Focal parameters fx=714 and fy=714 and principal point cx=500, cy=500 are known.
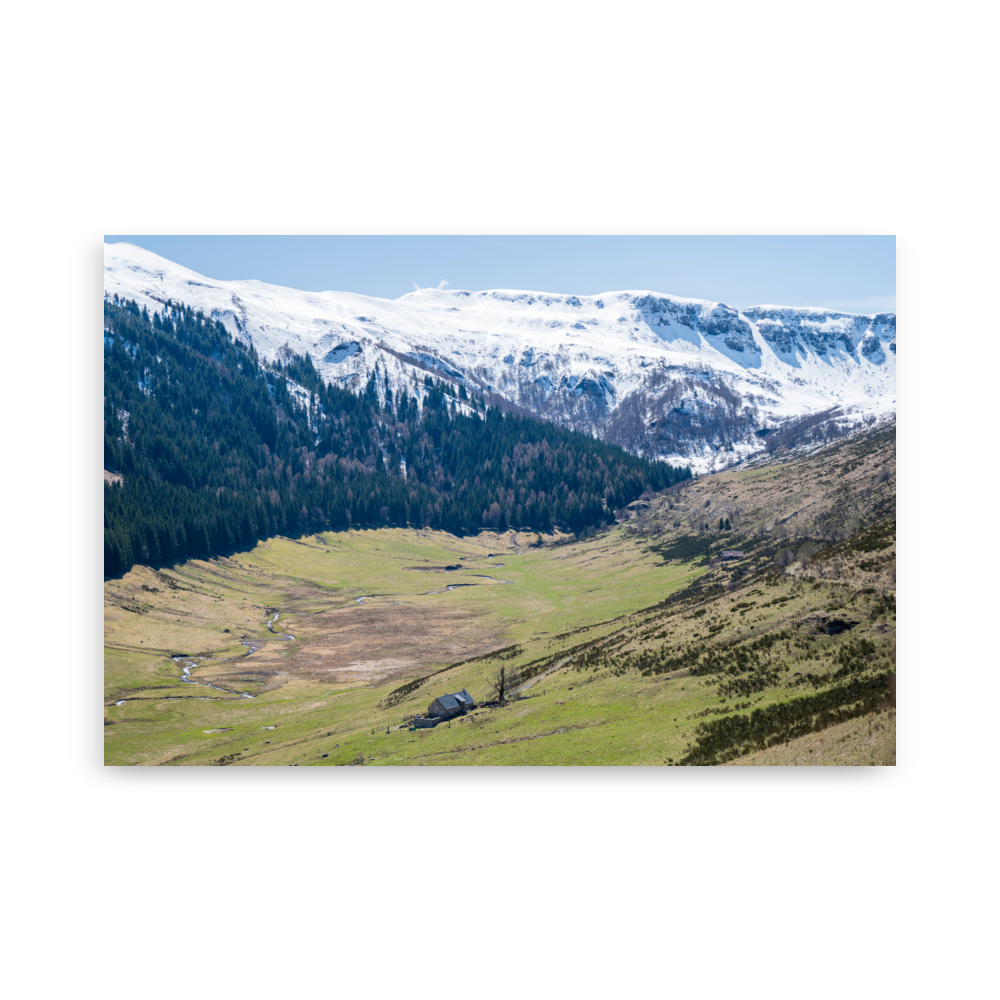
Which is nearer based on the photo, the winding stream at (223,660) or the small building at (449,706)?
the small building at (449,706)

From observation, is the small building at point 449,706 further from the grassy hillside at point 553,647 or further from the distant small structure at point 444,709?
the grassy hillside at point 553,647

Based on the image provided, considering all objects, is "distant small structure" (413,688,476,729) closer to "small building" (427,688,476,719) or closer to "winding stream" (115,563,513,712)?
"small building" (427,688,476,719)

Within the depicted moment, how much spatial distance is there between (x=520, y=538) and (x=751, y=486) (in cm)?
6263

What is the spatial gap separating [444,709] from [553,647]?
22822 mm

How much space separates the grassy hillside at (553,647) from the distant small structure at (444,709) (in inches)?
57.1

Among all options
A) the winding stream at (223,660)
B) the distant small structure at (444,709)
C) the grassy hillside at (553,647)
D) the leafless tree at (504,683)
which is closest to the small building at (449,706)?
the distant small structure at (444,709)

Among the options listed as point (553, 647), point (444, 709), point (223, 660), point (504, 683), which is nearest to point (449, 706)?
point (444, 709)

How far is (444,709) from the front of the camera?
4872 cm

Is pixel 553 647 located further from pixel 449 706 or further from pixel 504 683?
pixel 449 706

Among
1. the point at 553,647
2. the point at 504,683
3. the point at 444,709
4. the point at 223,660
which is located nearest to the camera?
the point at 444,709

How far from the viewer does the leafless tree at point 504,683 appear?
165 ft

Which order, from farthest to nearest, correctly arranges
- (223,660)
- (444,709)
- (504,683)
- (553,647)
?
1. (223,660)
2. (553,647)
3. (504,683)
4. (444,709)

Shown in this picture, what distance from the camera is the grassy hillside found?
32.3 meters
